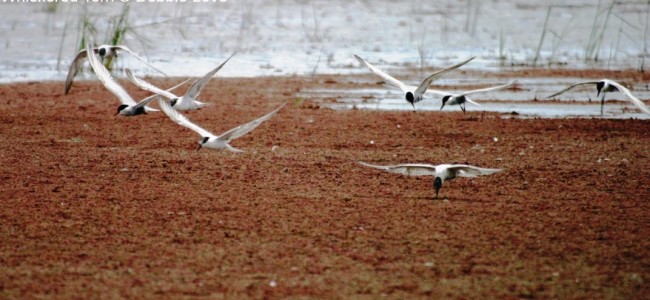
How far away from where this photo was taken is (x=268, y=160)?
35.4 feet

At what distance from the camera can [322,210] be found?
8.45 metres

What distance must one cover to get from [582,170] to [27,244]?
17.0 ft

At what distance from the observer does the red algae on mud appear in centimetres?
655

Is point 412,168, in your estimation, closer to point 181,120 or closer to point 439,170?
point 439,170

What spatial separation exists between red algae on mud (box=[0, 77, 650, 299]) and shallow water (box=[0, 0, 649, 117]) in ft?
11.1

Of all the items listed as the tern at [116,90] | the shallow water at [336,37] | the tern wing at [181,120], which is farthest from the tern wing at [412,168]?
the shallow water at [336,37]

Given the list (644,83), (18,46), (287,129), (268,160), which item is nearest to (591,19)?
(644,83)

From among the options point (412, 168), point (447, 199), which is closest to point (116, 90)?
point (412, 168)

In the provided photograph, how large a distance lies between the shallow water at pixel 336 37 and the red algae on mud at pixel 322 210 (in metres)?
3.40

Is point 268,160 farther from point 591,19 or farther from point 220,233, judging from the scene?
point 591,19

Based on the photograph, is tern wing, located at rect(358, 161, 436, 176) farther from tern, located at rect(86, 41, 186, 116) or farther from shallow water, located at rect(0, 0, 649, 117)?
shallow water, located at rect(0, 0, 649, 117)

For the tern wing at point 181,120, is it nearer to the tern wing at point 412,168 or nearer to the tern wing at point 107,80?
the tern wing at point 107,80

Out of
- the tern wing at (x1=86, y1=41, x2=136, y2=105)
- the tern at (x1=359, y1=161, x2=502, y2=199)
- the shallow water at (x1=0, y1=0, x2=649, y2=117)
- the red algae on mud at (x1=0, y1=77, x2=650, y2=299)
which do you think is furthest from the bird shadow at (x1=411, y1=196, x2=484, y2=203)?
the shallow water at (x1=0, y1=0, x2=649, y2=117)

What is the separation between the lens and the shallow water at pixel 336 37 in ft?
63.6
